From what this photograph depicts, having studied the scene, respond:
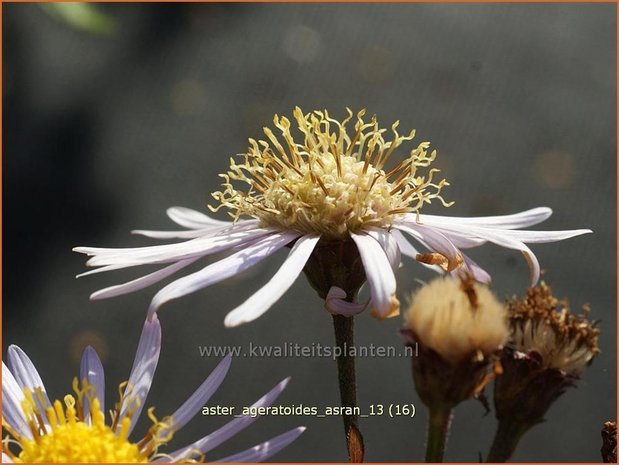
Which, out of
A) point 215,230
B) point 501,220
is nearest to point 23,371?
point 215,230

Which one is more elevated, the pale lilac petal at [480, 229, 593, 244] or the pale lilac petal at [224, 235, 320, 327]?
the pale lilac petal at [480, 229, 593, 244]

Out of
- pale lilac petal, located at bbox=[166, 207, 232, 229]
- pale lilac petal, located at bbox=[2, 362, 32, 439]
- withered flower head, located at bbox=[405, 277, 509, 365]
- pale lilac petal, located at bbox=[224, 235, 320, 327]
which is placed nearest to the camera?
withered flower head, located at bbox=[405, 277, 509, 365]

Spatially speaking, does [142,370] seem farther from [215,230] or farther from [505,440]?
[505,440]

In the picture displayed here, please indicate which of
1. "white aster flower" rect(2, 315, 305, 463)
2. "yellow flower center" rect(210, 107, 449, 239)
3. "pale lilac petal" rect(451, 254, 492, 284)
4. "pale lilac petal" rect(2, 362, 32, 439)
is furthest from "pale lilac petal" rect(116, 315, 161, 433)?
"pale lilac petal" rect(451, 254, 492, 284)

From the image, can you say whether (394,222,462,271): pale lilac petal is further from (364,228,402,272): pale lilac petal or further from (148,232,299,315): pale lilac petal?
(148,232,299,315): pale lilac petal

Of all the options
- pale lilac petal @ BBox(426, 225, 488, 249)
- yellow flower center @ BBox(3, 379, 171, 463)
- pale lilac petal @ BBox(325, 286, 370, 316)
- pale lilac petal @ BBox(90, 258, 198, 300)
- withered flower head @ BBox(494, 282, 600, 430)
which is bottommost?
yellow flower center @ BBox(3, 379, 171, 463)

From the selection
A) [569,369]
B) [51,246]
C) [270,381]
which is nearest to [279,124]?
[569,369]

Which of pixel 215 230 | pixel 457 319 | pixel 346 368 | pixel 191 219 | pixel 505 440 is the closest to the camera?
pixel 457 319
